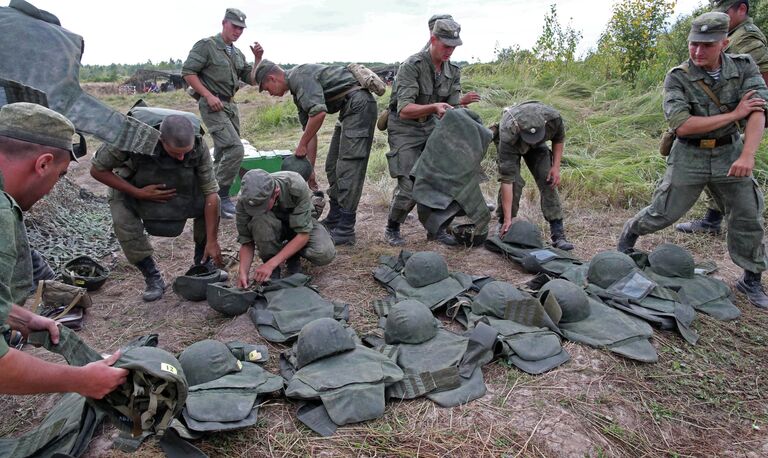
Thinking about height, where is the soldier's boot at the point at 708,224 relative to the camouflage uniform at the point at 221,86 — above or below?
below

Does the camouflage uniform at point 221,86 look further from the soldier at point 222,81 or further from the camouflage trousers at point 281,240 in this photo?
the camouflage trousers at point 281,240

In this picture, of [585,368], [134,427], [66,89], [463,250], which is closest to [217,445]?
[134,427]

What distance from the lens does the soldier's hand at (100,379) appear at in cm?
183

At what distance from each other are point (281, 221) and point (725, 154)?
128 inches

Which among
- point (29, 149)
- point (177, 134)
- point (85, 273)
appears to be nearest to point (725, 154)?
point (177, 134)

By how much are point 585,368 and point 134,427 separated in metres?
2.28

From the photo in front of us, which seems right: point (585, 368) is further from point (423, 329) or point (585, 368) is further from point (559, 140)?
point (559, 140)

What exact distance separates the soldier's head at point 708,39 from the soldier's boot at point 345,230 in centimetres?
301

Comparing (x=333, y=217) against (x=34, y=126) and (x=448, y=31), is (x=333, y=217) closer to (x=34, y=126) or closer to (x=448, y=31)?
(x=448, y=31)

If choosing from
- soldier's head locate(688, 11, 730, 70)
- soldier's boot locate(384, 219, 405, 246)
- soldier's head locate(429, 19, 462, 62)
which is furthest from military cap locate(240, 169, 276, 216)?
soldier's head locate(688, 11, 730, 70)

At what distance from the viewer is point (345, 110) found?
4875 mm

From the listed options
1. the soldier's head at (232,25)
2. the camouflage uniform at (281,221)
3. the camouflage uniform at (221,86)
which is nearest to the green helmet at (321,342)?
the camouflage uniform at (281,221)

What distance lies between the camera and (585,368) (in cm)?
290

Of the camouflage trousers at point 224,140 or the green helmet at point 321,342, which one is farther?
the camouflage trousers at point 224,140
